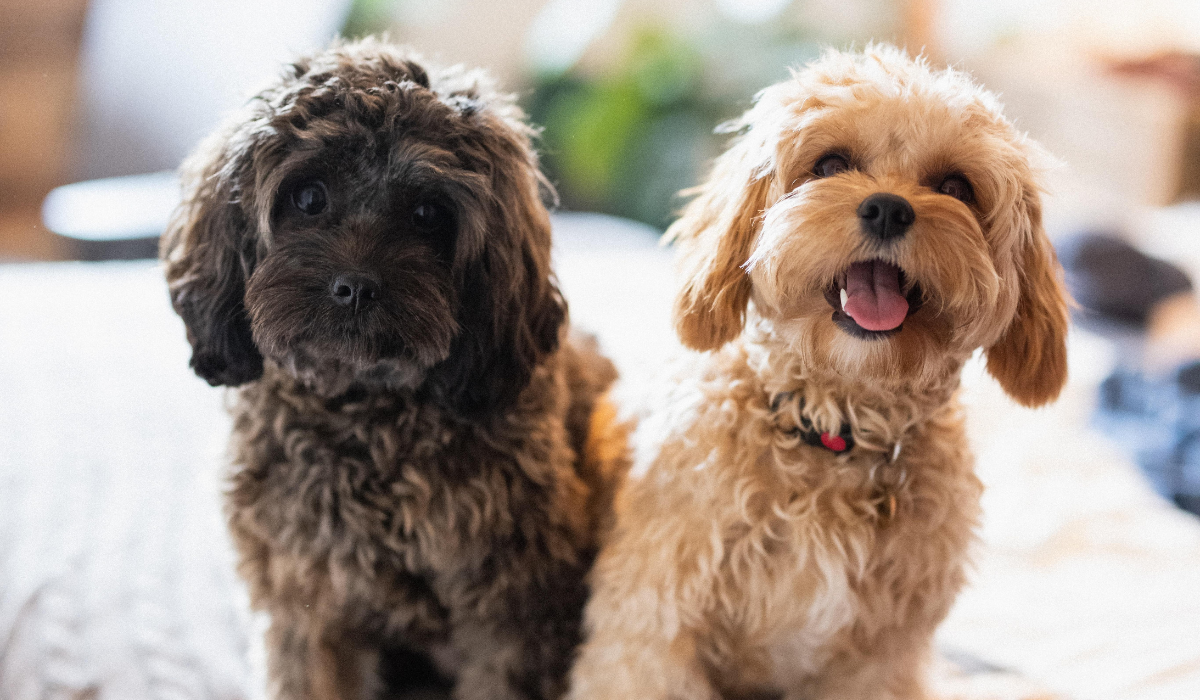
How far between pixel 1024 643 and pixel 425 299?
1.26 meters

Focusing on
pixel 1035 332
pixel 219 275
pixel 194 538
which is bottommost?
pixel 194 538

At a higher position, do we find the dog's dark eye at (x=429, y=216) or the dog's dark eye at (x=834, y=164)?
the dog's dark eye at (x=834, y=164)

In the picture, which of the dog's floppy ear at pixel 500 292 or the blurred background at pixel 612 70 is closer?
the dog's floppy ear at pixel 500 292

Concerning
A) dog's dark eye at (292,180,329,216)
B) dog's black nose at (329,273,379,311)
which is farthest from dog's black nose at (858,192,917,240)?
dog's dark eye at (292,180,329,216)

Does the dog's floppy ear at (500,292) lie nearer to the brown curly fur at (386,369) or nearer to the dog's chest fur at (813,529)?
the brown curly fur at (386,369)

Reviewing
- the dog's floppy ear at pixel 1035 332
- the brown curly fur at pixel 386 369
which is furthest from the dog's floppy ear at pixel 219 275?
the dog's floppy ear at pixel 1035 332

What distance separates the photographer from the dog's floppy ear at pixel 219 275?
4.61ft

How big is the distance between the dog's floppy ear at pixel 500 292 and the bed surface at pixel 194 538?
26 centimetres

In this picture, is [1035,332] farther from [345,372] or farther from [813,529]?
[345,372]

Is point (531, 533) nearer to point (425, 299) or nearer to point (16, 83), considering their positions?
point (425, 299)

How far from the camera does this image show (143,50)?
419 cm

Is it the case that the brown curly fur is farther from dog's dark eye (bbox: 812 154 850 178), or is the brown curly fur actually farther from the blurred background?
the blurred background

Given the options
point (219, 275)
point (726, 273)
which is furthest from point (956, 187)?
point (219, 275)

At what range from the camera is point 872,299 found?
1229 millimetres
